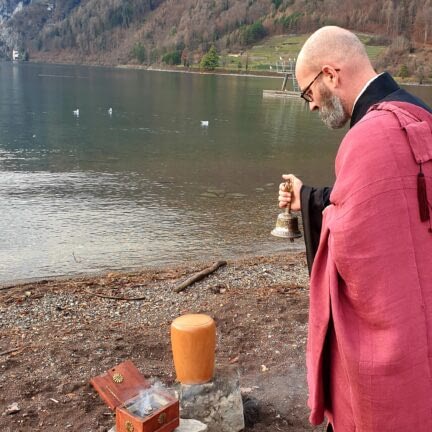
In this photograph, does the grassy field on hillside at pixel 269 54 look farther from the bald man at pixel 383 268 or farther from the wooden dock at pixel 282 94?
the bald man at pixel 383 268

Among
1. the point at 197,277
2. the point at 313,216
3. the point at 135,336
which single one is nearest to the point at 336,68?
the point at 313,216

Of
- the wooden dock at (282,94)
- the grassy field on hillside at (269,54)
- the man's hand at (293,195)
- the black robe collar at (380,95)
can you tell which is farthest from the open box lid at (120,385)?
the grassy field on hillside at (269,54)

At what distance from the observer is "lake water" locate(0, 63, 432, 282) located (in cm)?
1336

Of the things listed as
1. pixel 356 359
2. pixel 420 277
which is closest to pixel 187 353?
pixel 356 359

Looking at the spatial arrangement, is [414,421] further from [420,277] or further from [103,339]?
[103,339]

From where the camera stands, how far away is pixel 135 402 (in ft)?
14.0

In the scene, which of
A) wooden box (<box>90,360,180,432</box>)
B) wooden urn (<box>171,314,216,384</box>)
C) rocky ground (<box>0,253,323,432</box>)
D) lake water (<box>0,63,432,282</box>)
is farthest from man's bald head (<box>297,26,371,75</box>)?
lake water (<box>0,63,432,282</box>)

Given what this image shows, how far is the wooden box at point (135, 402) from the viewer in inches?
157

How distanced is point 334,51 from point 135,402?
293 cm

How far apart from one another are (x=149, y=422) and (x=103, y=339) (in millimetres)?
3119

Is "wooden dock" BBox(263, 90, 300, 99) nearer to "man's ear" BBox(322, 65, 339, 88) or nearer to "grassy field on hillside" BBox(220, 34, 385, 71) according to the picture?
"man's ear" BBox(322, 65, 339, 88)

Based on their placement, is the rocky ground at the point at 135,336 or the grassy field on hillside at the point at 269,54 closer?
the rocky ground at the point at 135,336

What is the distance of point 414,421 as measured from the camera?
8.00ft

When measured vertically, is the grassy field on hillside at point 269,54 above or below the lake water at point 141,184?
above
